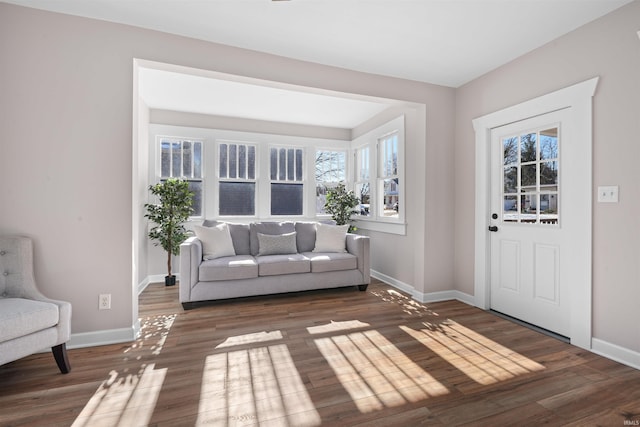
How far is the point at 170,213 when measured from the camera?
14.3ft

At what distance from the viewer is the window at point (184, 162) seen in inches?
191

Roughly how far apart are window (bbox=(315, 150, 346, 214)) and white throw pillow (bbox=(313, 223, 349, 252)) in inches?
48.7

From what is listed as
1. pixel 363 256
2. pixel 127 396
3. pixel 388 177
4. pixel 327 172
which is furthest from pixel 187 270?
pixel 327 172

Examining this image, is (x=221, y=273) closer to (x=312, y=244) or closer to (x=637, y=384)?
(x=312, y=244)

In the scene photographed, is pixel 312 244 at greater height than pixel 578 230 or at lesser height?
lesser

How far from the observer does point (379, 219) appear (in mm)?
4883

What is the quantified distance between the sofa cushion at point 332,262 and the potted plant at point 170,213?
1.95 metres

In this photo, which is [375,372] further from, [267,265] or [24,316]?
[24,316]

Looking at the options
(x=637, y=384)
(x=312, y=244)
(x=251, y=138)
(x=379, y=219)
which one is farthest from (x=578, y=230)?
(x=251, y=138)

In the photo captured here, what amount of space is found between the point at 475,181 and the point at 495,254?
2.81 ft

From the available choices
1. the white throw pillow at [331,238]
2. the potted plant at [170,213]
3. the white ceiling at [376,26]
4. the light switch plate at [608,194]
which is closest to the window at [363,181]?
the white throw pillow at [331,238]

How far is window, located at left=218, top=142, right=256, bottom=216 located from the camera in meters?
5.15

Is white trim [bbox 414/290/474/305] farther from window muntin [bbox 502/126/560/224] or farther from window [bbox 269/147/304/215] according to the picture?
window [bbox 269/147/304/215]

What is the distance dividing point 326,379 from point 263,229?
2.80 meters
